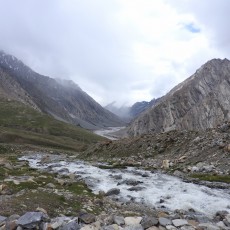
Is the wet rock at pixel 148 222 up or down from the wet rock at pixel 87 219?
up

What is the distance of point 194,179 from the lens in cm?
4278

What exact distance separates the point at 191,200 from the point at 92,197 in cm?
847

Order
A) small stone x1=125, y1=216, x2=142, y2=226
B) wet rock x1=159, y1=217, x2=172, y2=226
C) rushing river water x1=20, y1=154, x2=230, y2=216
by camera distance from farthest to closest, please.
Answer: rushing river water x1=20, y1=154, x2=230, y2=216 → small stone x1=125, y1=216, x2=142, y2=226 → wet rock x1=159, y1=217, x2=172, y2=226

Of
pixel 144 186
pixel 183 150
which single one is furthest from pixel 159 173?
pixel 183 150

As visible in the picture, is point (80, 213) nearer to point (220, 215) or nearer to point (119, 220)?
point (119, 220)

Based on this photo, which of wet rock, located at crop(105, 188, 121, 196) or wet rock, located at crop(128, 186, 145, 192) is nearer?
wet rock, located at crop(105, 188, 121, 196)

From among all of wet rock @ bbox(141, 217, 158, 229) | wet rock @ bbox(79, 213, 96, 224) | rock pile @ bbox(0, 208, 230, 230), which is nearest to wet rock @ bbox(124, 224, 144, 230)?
rock pile @ bbox(0, 208, 230, 230)

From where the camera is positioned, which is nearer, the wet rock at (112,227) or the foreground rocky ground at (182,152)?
the wet rock at (112,227)

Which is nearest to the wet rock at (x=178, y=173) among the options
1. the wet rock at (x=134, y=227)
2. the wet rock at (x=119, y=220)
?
the wet rock at (x=119, y=220)

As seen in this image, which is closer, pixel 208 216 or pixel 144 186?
pixel 208 216

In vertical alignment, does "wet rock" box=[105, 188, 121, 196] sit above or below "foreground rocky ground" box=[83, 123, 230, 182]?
below

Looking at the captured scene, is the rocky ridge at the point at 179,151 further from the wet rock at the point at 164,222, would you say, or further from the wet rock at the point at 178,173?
the wet rock at the point at 164,222

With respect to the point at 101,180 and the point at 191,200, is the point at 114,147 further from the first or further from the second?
the point at 191,200

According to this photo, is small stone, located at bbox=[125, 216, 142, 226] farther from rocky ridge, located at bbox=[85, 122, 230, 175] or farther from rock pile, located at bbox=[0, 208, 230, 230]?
rocky ridge, located at bbox=[85, 122, 230, 175]
